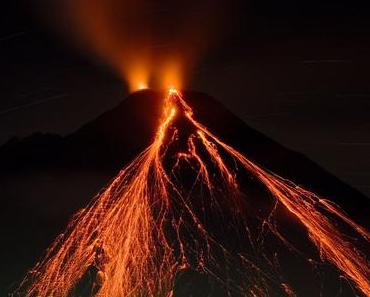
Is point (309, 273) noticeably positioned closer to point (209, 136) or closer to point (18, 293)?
point (18, 293)

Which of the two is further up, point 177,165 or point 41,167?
point 177,165

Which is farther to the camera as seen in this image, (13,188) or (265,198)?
(13,188)

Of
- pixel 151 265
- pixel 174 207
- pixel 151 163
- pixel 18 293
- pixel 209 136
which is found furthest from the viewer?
pixel 209 136

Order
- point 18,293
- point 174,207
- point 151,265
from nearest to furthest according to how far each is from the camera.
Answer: point 18,293 → point 151,265 → point 174,207

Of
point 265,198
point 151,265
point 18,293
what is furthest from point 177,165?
point 18,293

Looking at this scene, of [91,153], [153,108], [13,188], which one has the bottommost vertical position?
[13,188]

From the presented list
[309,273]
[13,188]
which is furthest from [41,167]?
[309,273]
